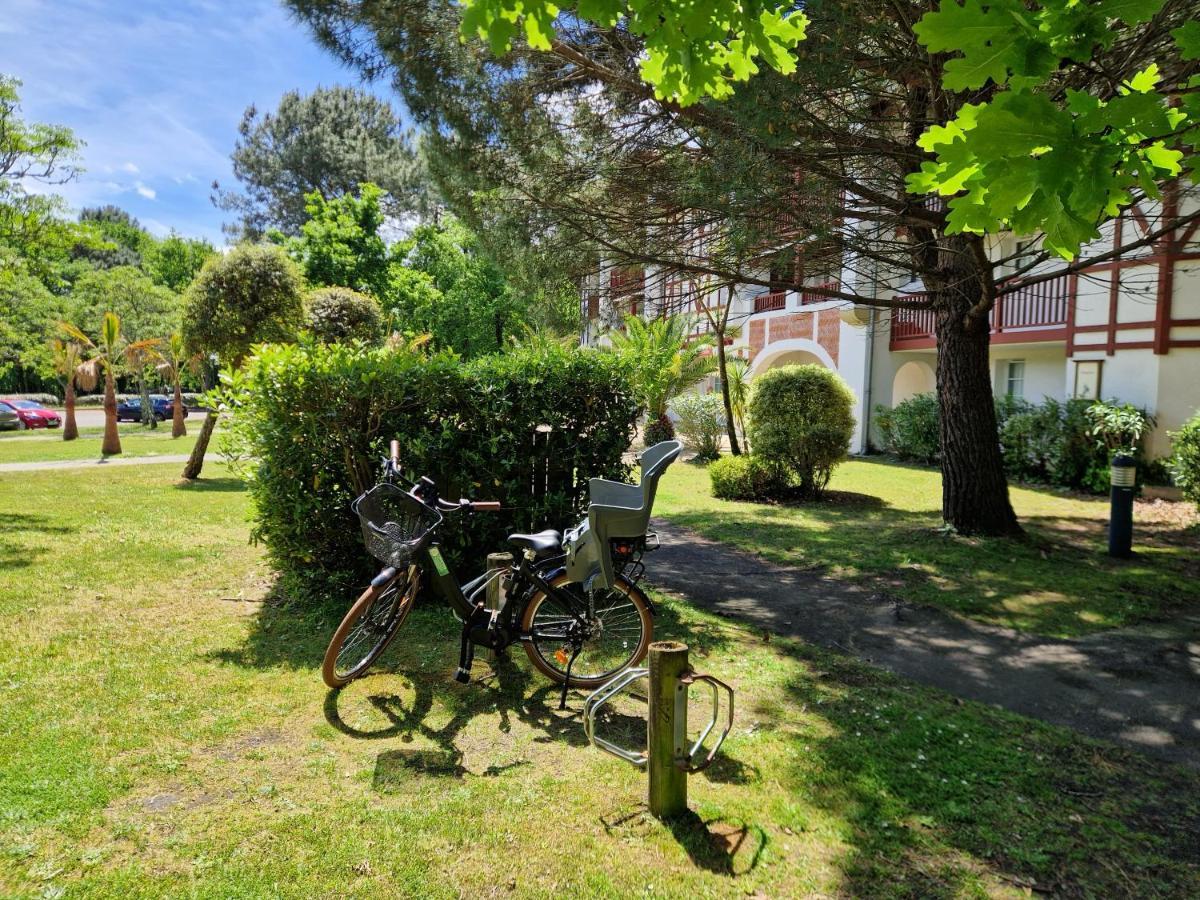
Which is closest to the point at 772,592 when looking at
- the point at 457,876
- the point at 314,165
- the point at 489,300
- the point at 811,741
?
the point at 811,741

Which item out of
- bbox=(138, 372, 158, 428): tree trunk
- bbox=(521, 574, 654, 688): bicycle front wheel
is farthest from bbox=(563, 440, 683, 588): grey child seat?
bbox=(138, 372, 158, 428): tree trunk

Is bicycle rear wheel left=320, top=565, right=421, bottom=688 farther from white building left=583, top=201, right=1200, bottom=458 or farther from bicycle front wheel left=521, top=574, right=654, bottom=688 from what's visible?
white building left=583, top=201, right=1200, bottom=458

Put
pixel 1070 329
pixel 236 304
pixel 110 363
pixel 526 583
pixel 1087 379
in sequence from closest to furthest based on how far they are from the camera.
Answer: pixel 526 583 → pixel 236 304 → pixel 1087 379 → pixel 1070 329 → pixel 110 363

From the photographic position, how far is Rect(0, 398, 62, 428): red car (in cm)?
3388

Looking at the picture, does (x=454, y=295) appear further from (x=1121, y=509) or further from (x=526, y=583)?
(x=526, y=583)

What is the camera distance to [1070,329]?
1364cm

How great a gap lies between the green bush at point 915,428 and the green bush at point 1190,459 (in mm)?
6027

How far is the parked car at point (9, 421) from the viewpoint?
3350 cm

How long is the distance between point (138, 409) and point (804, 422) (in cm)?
4103

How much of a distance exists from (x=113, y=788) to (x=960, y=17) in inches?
170

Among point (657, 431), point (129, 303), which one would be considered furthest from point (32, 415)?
point (657, 431)

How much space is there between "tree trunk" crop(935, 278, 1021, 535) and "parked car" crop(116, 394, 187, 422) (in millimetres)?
41852

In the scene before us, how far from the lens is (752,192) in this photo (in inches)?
235

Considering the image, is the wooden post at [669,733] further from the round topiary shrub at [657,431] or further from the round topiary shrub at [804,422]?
the round topiary shrub at [657,431]
